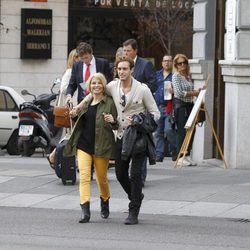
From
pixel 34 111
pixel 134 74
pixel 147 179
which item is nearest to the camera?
pixel 134 74

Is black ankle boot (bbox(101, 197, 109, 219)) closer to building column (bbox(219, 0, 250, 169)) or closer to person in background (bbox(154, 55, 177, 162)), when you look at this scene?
building column (bbox(219, 0, 250, 169))

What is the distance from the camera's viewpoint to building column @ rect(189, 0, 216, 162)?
17.3 metres

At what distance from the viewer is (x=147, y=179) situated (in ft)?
47.2

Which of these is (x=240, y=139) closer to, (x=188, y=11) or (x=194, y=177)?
(x=194, y=177)

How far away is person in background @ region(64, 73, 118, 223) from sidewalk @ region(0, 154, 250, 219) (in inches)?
45.5

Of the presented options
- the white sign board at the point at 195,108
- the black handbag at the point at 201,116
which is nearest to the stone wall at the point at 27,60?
the black handbag at the point at 201,116

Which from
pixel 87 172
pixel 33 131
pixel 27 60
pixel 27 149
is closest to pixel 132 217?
pixel 87 172

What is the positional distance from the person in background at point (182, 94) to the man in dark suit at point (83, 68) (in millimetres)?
2869

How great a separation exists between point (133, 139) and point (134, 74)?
2.80 metres

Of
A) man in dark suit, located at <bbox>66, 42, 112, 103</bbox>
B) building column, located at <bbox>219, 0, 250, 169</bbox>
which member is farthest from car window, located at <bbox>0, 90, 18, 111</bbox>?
man in dark suit, located at <bbox>66, 42, 112, 103</bbox>

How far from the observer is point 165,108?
17.5m

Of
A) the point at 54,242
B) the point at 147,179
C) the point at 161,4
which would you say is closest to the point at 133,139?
the point at 54,242

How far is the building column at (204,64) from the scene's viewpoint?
682 inches

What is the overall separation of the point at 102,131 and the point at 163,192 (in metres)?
2.55
